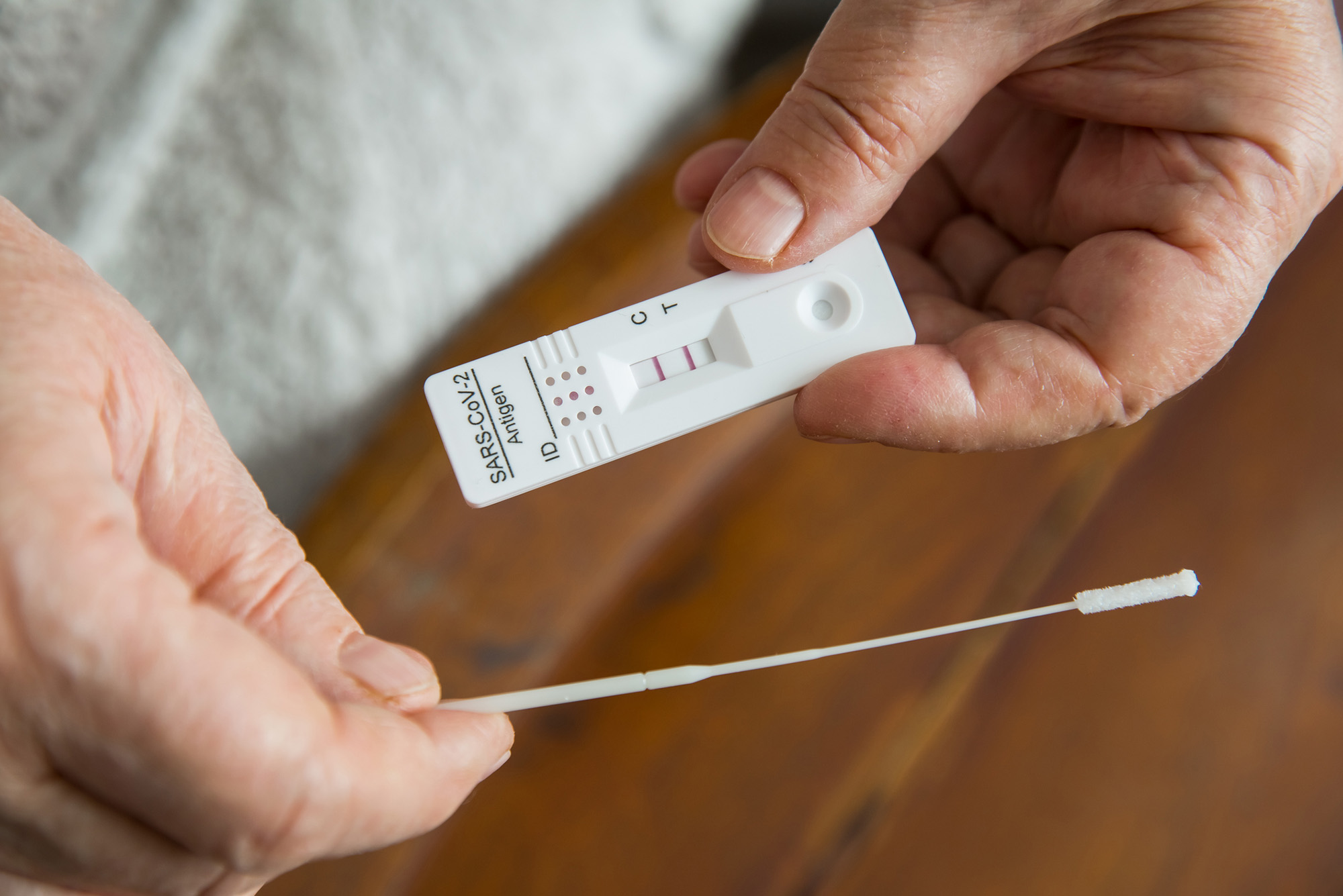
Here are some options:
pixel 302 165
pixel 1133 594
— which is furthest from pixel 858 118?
pixel 302 165

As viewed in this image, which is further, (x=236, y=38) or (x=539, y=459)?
(x=236, y=38)

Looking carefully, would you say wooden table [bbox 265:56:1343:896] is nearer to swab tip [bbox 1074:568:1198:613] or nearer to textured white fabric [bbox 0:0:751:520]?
textured white fabric [bbox 0:0:751:520]

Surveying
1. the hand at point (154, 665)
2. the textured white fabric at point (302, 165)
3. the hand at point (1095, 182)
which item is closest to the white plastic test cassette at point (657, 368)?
the hand at point (1095, 182)

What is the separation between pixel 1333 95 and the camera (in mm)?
557

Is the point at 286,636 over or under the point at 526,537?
over

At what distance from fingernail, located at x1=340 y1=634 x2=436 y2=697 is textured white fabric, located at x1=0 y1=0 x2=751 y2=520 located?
36 cm

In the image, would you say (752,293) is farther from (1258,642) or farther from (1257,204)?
(1258,642)

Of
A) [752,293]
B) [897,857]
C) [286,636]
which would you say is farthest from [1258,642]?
[286,636]

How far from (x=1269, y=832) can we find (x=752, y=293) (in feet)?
2.09

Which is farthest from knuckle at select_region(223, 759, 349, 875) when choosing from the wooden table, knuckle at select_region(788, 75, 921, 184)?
knuckle at select_region(788, 75, 921, 184)

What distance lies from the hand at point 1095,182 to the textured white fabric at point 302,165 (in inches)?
11.6

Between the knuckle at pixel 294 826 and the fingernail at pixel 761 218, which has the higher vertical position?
the fingernail at pixel 761 218

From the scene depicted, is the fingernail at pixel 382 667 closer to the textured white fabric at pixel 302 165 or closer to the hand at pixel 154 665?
the hand at pixel 154 665

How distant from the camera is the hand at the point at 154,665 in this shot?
0.33 m
